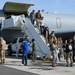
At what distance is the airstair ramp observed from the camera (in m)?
21.5

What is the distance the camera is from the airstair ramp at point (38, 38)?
21.5m

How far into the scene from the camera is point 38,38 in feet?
74.5

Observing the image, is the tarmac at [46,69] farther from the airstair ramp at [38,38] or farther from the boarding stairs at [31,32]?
the boarding stairs at [31,32]

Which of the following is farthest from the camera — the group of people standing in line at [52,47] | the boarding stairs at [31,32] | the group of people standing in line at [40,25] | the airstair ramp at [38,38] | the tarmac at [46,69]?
the group of people standing in line at [40,25]

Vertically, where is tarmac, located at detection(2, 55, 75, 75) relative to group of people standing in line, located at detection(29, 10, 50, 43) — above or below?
below

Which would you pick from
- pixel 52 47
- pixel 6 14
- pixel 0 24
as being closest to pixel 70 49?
pixel 52 47

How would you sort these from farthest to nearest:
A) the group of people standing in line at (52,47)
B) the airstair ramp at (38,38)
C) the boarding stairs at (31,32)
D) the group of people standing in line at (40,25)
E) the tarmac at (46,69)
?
the group of people standing in line at (40,25)
the boarding stairs at (31,32)
the airstair ramp at (38,38)
the group of people standing in line at (52,47)
the tarmac at (46,69)

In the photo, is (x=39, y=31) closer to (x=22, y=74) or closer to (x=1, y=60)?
(x=1, y=60)

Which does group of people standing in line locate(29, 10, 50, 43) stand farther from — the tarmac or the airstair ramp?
the tarmac

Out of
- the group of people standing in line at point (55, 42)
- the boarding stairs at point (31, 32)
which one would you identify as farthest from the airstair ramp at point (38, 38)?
the group of people standing in line at point (55, 42)

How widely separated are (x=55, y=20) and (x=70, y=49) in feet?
46.9

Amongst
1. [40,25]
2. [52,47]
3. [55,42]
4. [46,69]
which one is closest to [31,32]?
[40,25]

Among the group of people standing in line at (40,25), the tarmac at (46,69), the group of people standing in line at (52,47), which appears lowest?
A: the tarmac at (46,69)

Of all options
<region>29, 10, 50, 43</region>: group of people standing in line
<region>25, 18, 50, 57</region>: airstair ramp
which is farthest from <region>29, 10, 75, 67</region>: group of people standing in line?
<region>25, 18, 50, 57</region>: airstair ramp
